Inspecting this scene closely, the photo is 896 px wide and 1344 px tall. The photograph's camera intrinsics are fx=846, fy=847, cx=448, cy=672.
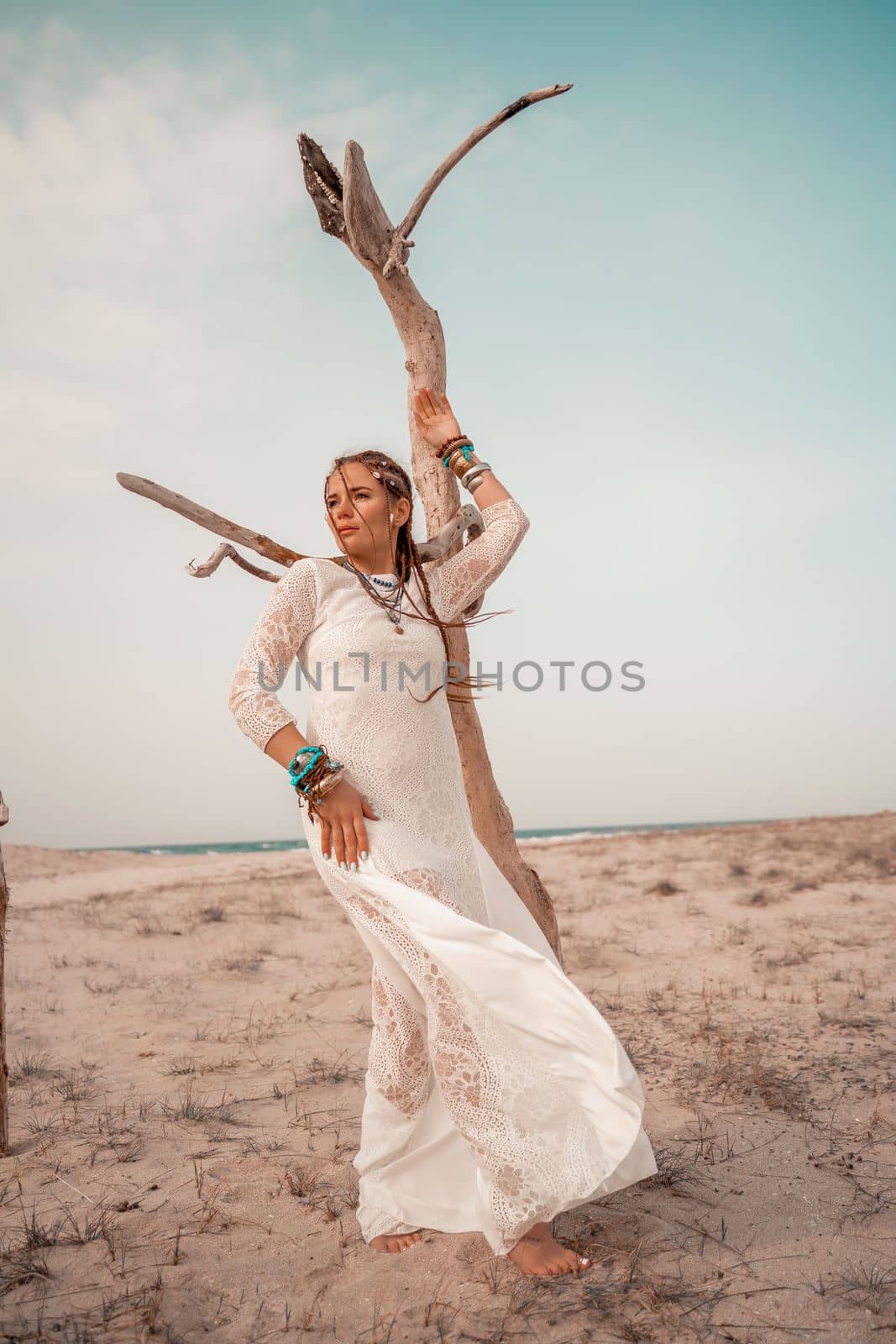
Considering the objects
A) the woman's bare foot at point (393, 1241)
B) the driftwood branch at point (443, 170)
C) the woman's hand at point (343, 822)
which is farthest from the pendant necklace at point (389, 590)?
the woman's bare foot at point (393, 1241)

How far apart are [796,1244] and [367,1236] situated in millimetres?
1354

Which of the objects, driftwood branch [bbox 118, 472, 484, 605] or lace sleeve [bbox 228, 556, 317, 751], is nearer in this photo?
lace sleeve [bbox 228, 556, 317, 751]

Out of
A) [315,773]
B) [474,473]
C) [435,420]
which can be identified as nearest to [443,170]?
[435,420]

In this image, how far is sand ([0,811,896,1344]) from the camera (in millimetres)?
2342

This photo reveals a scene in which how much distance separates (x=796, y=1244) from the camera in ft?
8.71

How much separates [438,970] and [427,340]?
2.99 m

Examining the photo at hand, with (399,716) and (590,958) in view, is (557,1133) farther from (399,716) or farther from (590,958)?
(590,958)

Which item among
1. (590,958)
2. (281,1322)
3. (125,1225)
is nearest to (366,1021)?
(590,958)

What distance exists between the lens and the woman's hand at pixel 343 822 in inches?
101

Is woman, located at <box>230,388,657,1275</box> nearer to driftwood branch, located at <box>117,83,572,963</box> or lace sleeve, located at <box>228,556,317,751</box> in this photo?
lace sleeve, located at <box>228,556,317,751</box>

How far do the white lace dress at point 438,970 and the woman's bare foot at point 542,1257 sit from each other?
0.40 ft

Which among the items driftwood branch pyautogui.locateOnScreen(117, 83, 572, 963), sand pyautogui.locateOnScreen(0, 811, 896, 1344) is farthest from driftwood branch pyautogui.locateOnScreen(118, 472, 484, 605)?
sand pyautogui.locateOnScreen(0, 811, 896, 1344)

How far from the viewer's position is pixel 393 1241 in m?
2.72

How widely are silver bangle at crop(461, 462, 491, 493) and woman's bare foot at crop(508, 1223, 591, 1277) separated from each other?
2389 millimetres
